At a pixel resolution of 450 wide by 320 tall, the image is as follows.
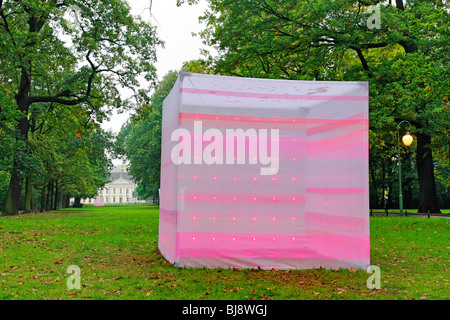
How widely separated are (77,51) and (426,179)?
22.1 meters

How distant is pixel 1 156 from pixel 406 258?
1765cm

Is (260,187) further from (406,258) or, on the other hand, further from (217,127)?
(406,258)

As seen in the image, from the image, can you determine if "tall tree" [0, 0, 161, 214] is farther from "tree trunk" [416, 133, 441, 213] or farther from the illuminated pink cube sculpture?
"tree trunk" [416, 133, 441, 213]

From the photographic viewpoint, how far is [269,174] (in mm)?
7875

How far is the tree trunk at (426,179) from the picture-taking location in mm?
23094

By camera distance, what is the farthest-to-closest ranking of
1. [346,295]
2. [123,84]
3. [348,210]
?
[123,84]
[348,210]
[346,295]

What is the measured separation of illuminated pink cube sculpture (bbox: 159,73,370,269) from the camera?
7660mm

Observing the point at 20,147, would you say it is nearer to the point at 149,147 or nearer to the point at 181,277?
the point at 181,277

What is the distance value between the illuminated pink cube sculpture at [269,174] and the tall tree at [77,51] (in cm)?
1260

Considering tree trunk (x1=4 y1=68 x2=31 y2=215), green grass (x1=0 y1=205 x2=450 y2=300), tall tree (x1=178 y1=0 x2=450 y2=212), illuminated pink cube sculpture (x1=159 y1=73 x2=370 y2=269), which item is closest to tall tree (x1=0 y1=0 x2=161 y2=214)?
tree trunk (x1=4 y1=68 x2=31 y2=215)

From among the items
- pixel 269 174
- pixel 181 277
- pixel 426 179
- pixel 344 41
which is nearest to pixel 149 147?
pixel 426 179

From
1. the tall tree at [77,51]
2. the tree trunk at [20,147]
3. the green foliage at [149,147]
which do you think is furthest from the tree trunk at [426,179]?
the green foliage at [149,147]

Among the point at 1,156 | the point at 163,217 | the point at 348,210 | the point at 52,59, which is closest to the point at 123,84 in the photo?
the point at 52,59

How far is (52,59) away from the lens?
1966 centimetres
